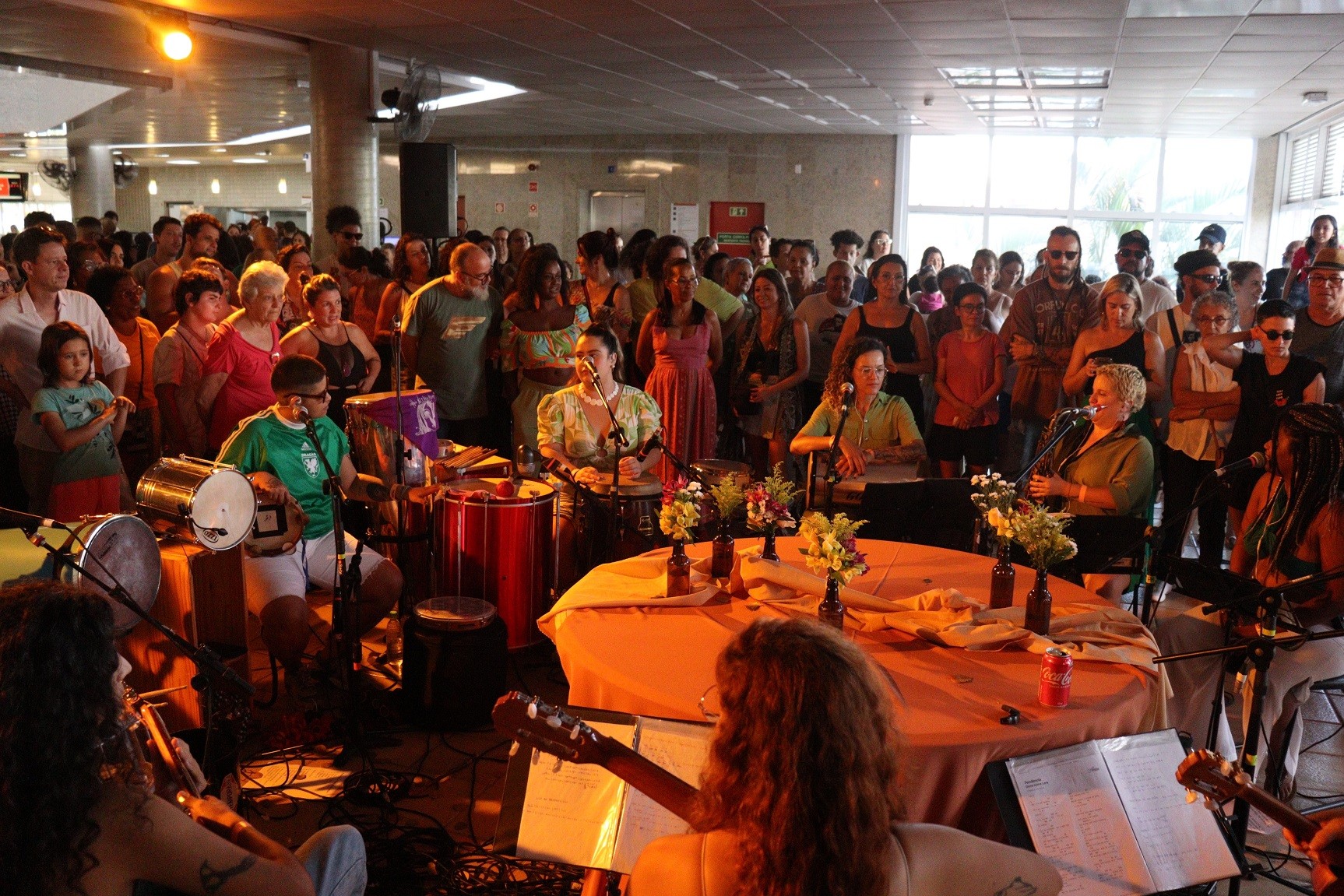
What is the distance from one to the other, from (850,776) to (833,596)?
4.71 feet

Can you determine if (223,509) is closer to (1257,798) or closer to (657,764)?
(657,764)

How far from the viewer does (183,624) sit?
3.96 meters

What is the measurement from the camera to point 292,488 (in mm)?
4504

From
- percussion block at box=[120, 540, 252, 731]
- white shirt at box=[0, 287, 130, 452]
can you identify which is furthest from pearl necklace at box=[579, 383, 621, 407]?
white shirt at box=[0, 287, 130, 452]

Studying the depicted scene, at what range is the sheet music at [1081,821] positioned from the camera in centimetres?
237

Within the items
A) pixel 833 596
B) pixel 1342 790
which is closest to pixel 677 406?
pixel 833 596

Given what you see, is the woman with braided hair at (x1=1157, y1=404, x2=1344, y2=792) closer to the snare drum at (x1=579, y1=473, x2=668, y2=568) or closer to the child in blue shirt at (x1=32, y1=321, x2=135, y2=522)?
the snare drum at (x1=579, y1=473, x2=668, y2=568)

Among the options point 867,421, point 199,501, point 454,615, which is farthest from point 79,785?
point 867,421

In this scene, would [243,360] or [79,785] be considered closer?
[79,785]

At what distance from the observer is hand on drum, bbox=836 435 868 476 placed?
5.07 metres

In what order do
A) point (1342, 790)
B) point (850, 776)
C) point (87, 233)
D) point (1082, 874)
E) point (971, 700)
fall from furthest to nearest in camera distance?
point (87, 233) < point (1342, 790) < point (971, 700) < point (1082, 874) < point (850, 776)

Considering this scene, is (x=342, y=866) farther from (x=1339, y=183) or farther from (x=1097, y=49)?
(x=1339, y=183)

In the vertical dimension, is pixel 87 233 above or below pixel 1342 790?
above

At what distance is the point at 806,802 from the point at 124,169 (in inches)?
1054
